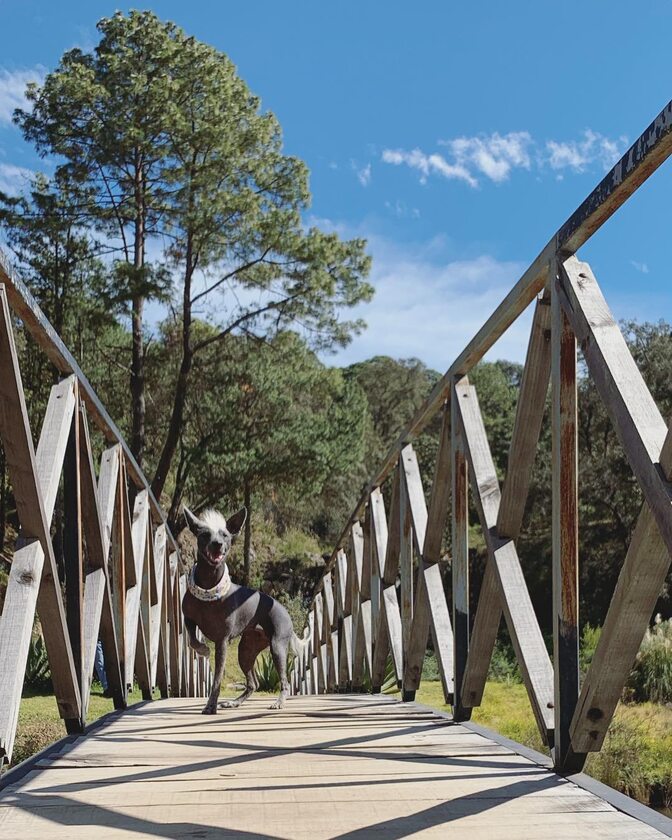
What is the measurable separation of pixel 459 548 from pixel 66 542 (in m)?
1.41

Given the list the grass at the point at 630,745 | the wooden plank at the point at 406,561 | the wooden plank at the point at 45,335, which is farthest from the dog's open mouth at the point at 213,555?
the grass at the point at 630,745

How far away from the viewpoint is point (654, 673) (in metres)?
9.53

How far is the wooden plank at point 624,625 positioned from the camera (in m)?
1.66

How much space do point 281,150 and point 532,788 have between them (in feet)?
51.3

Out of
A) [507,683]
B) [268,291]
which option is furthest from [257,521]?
[507,683]

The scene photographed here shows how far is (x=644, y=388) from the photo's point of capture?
5.88 feet

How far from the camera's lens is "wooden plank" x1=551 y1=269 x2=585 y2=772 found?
7.01 ft

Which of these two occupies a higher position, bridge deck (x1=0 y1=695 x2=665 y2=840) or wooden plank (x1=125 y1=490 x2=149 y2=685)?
wooden plank (x1=125 y1=490 x2=149 y2=685)

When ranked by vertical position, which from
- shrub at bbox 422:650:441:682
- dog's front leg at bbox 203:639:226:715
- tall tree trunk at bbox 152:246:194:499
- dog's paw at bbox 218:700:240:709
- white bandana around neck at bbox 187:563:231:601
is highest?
tall tree trunk at bbox 152:246:194:499

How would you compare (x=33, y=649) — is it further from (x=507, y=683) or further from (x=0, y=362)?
(x=0, y=362)

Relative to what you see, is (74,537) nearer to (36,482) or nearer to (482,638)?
(36,482)

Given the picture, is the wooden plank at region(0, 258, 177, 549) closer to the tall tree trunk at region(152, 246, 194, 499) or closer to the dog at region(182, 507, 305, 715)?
the dog at region(182, 507, 305, 715)

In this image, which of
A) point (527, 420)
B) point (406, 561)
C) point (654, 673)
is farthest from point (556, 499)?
point (654, 673)

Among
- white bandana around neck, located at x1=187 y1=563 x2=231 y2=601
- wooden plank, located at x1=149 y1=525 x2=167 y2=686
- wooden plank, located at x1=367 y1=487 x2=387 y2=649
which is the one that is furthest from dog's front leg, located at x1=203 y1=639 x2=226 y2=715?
wooden plank, located at x1=367 y1=487 x2=387 y2=649
